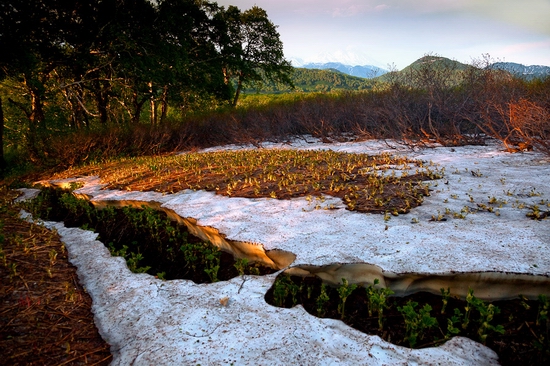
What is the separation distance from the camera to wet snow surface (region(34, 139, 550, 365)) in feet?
7.04

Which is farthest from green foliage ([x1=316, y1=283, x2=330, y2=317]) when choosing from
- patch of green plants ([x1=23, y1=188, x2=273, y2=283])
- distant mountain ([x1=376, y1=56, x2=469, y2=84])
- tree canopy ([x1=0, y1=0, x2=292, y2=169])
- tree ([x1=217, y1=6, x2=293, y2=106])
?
tree ([x1=217, y1=6, x2=293, y2=106])

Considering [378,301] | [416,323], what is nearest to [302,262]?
[378,301]

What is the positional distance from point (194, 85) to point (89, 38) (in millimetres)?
5265

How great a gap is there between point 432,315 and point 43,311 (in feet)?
10.8

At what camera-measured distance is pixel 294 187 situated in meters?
5.90

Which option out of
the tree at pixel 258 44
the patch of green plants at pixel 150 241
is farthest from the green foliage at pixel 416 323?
the tree at pixel 258 44

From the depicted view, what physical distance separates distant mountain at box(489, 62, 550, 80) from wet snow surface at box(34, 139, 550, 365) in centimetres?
864

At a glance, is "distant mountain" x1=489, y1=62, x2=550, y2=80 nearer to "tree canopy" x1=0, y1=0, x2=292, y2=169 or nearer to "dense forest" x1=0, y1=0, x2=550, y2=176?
"dense forest" x1=0, y1=0, x2=550, y2=176

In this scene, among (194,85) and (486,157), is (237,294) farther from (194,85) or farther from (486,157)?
(194,85)

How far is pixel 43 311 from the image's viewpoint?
269 cm

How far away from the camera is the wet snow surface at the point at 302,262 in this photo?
2.14m

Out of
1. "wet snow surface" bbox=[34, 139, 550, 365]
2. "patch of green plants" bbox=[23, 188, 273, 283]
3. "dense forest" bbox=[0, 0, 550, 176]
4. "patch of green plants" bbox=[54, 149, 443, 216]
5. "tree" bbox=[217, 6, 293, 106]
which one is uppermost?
"tree" bbox=[217, 6, 293, 106]

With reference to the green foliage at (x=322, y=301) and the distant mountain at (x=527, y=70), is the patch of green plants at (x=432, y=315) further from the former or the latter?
the distant mountain at (x=527, y=70)

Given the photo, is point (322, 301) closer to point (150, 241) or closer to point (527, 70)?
point (150, 241)
